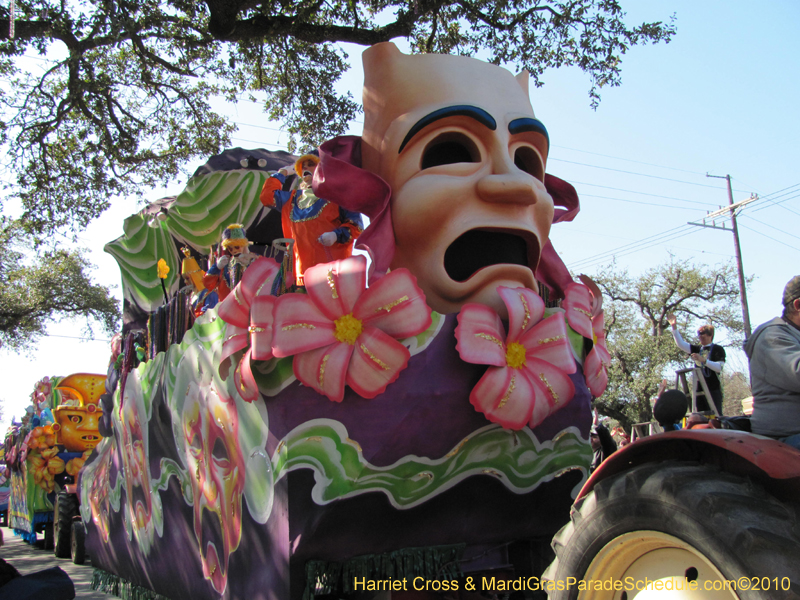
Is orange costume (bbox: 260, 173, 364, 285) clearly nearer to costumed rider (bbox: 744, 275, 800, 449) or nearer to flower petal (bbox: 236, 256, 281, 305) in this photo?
flower petal (bbox: 236, 256, 281, 305)

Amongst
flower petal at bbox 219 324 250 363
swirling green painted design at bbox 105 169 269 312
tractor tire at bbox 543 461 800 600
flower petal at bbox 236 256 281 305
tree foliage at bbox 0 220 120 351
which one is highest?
tree foliage at bbox 0 220 120 351

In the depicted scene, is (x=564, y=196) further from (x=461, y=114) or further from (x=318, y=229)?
(x=318, y=229)

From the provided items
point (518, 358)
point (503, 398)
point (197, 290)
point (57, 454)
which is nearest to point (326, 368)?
point (503, 398)

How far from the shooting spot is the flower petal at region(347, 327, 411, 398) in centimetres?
287

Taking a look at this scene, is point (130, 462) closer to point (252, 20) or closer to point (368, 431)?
point (368, 431)

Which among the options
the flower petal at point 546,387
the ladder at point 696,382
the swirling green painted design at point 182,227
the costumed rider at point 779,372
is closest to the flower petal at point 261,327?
the flower petal at point 546,387

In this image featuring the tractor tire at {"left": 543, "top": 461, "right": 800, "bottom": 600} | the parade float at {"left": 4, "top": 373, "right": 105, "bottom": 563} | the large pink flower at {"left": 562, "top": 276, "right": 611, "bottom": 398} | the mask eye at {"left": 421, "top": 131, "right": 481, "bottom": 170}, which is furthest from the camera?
the parade float at {"left": 4, "top": 373, "right": 105, "bottom": 563}

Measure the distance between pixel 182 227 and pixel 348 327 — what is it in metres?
3.14

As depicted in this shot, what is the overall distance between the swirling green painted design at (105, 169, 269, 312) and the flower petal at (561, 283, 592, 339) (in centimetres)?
272

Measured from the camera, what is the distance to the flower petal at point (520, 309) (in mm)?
3146

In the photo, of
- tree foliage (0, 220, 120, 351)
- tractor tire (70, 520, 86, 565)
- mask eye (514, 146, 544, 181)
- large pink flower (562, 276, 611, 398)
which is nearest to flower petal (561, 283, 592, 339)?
large pink flower (562, 276, 611, 398)

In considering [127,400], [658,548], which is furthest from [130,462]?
[658,548]

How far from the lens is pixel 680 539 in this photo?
1.78m

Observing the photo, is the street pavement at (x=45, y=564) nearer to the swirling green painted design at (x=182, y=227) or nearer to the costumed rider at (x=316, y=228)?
the swirling green painted design at (x=182, y=227)
